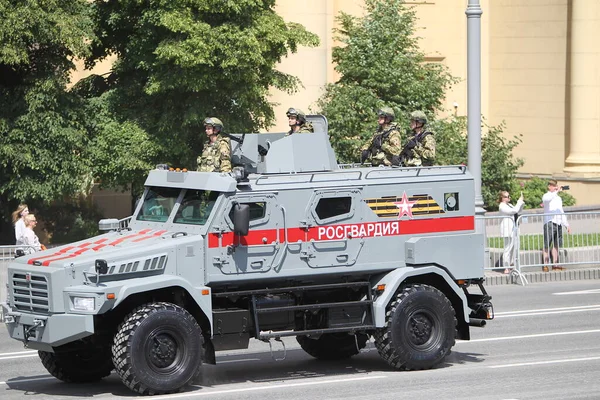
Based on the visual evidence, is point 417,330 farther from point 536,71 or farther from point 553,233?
point 536,71

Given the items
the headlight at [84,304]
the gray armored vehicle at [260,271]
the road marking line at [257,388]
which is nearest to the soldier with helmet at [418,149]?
the gray armored vehicle at [260,271]

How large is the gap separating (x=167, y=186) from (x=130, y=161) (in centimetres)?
1140

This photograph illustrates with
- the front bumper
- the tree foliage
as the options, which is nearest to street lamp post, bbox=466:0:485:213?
the tree foliage

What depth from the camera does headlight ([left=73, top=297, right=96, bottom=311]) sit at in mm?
13344

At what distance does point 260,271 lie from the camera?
1441cm

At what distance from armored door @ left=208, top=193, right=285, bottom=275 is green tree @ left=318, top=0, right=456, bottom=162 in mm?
16776

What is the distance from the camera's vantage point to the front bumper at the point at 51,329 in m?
13.3

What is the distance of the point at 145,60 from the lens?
2617 cm

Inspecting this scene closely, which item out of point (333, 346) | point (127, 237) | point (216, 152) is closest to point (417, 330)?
point (333, 346)

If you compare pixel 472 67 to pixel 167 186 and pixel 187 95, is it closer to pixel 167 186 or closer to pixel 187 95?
pixel 187 95

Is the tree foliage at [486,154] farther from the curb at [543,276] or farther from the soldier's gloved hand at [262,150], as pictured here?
the soldier's gloved hand at [262,150]

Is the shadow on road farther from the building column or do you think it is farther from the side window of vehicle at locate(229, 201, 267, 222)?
the building column

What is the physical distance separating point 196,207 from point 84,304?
1.87 metres

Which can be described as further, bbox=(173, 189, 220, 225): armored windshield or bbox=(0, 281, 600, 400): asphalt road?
bbox=(173, 189, 220, 225): armored windshield
